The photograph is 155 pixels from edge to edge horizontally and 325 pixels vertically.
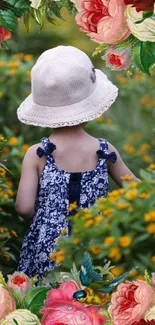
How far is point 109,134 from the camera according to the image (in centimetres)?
514

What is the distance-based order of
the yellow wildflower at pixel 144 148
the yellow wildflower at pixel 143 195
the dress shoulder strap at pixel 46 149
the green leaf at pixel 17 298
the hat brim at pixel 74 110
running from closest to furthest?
the green leaf at pixel 17 298, the yellow wildflower at pixel 143 195, the hat brim at pixel 74 110, the dress shoulder strap at pixel 46 149, the yellow wildflower at pixel 144 148

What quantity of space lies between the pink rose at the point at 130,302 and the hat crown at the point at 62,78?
126 centimetres

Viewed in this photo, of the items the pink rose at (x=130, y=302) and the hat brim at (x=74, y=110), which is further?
the hat brim at (x=74, y=110)

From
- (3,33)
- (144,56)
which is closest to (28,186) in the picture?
(3,33)

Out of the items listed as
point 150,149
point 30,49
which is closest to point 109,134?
point 150,149

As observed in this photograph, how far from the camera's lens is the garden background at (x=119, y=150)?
7.83ft

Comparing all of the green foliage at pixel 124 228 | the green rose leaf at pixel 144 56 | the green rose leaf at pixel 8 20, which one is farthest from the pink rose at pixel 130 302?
the green rose leaf at pixel 8 20

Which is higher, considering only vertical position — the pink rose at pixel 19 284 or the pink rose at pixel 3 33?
the pink rose at pixel 3 33

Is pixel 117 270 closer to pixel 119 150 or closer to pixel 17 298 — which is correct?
pixel 17 298

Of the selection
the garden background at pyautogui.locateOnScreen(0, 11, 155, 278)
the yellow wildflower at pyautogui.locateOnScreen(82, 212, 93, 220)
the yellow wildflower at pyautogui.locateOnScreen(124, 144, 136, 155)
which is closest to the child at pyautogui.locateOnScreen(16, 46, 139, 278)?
the garden background at pyautogui.locateOnScreen(0, 11, 155, 278)

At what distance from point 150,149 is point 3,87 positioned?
1301 mm

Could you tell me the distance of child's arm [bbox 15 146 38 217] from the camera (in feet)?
11.6

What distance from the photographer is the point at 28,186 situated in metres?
3.54

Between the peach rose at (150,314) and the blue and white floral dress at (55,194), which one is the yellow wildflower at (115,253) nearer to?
the peach rose at (150,314)
